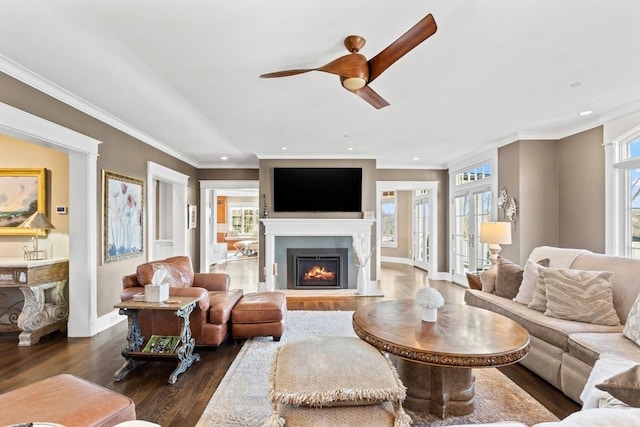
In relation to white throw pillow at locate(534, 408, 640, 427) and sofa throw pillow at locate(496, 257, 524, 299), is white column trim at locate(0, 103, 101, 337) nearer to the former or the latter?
white throw pillow at locate(534, 408, 640, 427)

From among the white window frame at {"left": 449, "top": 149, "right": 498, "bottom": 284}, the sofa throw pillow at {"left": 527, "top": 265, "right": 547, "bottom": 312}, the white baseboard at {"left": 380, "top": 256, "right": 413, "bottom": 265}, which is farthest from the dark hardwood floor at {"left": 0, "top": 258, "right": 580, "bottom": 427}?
the white baseboard at {"left": 380, "top": 256, "right": 413, "bottom": 265}

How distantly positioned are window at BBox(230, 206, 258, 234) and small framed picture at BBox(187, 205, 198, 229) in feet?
20.8

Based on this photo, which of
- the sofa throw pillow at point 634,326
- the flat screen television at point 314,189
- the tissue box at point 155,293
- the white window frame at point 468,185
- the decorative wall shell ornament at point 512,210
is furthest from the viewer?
the flat screen television at point 314,189

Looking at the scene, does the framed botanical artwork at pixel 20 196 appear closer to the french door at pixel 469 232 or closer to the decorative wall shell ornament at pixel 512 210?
the decorative wall shell ornament at pixel 512 210

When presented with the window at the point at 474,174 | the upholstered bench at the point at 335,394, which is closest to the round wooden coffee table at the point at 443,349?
the upholstered bench at the point at 335,394

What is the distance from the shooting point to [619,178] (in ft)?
12.4

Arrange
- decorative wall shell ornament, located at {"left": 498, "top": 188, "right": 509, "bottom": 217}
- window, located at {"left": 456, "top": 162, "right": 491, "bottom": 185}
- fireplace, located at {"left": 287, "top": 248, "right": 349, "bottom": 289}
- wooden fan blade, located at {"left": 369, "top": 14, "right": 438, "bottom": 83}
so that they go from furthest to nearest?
fireplace, located at {"left": 287, "top": 248, "right": 349, "bottom": 289}
window, located at {"left": 456, "top": 162, "right": 491, "bottom": 185}
decorative wall shell ornament, located at {"left": 498, "top": 188, "right": 509, "bottom": 217}
wooden fan blade, located at {"left": 369, "top": 14, "right": 438, "bottom": 83}

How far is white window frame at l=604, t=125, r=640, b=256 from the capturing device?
12.2ft

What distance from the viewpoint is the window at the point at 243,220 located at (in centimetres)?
1327

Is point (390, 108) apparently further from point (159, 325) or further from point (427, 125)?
point (159, 325)

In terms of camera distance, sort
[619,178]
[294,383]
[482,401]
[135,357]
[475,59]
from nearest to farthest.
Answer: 1. [294,383]
2. [482,401]
3. [475,59]
4. [135,357]
5. [619,178]

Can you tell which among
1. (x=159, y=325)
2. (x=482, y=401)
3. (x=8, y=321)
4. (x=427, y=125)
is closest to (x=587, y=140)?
(x=427, y=125)

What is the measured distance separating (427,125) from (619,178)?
2304 millimetres

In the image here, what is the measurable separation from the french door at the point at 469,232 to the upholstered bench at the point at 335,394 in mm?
4728
